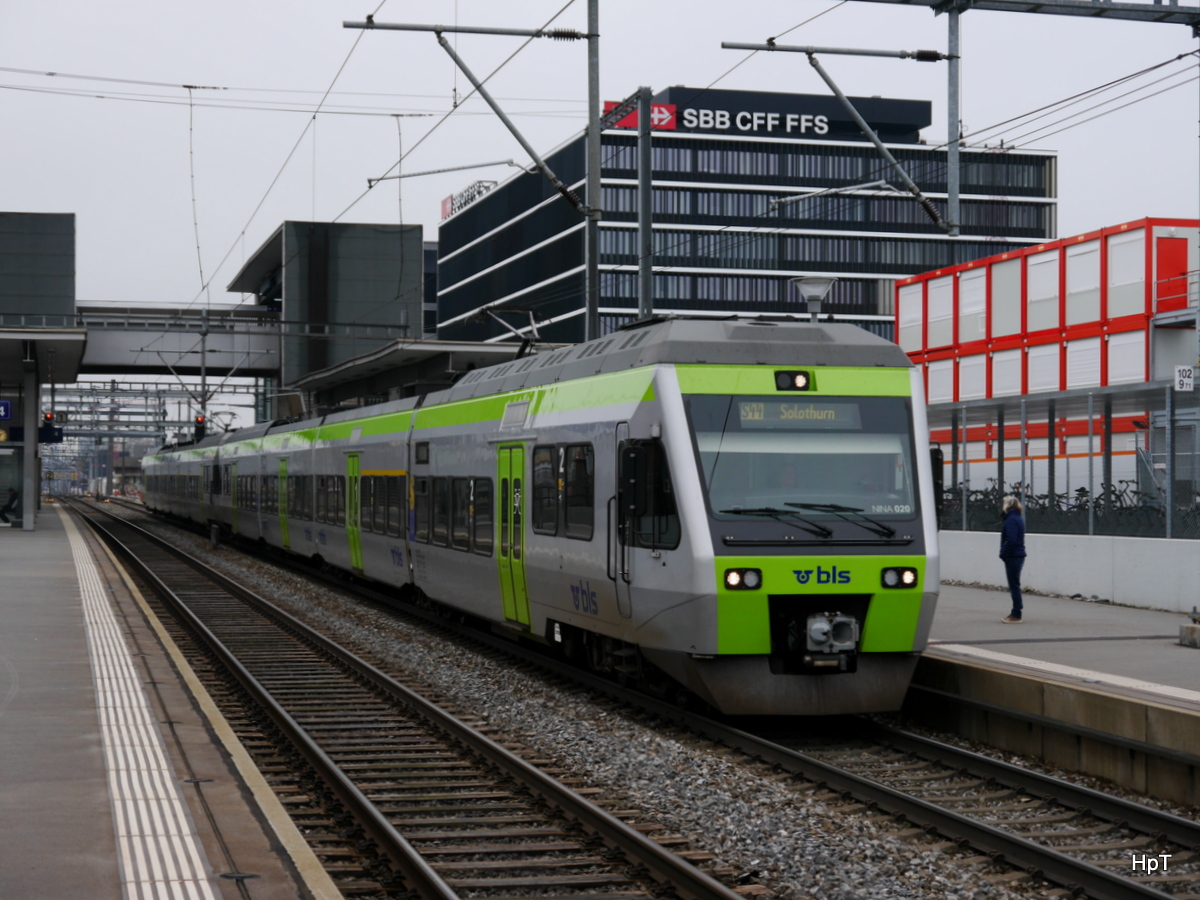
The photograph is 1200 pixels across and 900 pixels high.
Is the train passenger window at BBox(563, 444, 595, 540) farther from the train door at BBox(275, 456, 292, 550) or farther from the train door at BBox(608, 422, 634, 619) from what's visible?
the train door at BBox(275, 456, 292, 550)

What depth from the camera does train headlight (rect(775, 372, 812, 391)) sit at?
11438mm

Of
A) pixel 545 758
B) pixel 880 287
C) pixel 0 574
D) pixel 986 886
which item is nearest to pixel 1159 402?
pixel 545 758

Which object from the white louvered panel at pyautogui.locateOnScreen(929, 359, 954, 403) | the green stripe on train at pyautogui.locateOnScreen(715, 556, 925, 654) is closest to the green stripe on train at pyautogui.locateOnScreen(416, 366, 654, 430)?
the green stripe on train at pyautogui.locateOnScreen(715, 556, 925, 654)

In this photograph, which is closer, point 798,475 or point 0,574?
point 798,475

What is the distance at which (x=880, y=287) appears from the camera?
10400cm

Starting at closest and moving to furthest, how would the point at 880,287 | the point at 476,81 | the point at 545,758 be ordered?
the point at 545,758 < the point at 476,81 < the point at 880,287

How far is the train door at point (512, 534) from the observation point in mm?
14805

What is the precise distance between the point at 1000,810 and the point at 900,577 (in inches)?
96.8

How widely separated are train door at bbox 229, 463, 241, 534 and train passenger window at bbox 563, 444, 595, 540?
27166 mm

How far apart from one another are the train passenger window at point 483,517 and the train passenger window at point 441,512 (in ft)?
4.16

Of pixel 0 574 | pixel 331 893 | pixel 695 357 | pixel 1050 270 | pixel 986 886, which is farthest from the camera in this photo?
pixel 1050 270

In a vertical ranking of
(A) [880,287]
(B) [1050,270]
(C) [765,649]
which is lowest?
(C) [765,649]

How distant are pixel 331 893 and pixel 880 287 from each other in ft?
331

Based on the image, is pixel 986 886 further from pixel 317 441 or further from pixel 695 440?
pixel 317 441
